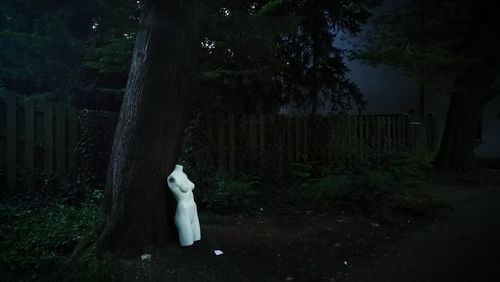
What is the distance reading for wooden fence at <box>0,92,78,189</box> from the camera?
6.64 meters

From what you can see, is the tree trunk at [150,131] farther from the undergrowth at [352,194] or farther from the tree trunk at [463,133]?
the tree trunk at [463,133]

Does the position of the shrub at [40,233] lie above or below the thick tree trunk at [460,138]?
below

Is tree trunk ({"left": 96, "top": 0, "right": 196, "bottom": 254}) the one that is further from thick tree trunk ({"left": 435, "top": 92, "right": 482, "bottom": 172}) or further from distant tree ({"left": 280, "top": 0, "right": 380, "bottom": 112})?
thick tree trunk ({"left": 435, "top": 92, "right": 482, "bottom": 172})


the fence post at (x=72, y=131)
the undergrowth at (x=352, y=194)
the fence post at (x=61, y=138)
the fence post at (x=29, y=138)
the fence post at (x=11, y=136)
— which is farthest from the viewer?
the undergrowth at (x=352, y=194)

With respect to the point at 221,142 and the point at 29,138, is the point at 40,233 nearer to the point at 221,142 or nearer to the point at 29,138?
the point at 29,138

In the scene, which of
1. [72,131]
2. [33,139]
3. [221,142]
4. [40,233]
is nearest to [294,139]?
[221,142]

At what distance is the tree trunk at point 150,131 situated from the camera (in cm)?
459

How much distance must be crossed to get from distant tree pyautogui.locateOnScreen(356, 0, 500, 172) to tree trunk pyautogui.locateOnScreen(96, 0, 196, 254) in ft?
Answer: 19.8

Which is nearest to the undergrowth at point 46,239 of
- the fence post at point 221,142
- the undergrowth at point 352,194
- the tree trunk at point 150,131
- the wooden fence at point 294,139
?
the tree trunk at point 150,131

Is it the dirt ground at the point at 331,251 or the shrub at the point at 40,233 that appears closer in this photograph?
the shrub at the point at 40,233

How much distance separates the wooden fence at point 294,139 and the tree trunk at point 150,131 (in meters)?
3.92

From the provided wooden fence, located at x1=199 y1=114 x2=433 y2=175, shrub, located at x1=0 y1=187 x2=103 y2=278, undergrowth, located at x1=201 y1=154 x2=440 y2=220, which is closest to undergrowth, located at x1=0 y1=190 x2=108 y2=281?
shrub, located at x1=0 y1=187 x2=103 y2=278

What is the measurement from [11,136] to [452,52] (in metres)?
9.92

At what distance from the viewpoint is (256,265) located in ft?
15.2
